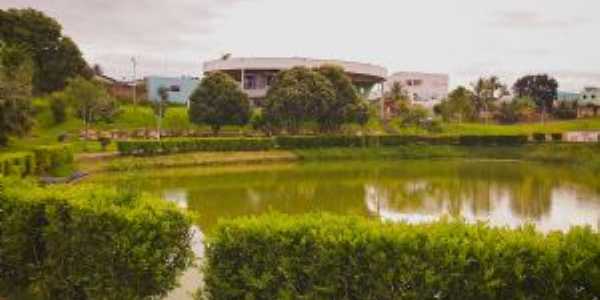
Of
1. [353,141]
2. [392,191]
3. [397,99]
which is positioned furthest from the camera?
[397,99]

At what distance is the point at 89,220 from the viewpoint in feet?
30.9

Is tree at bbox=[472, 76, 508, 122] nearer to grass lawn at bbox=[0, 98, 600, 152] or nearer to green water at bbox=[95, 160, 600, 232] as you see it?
grass lawn at bbox=[0, 98, 600, 152]

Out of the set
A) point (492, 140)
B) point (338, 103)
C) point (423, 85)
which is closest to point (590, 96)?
point (423, 85)

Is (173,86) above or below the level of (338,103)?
above

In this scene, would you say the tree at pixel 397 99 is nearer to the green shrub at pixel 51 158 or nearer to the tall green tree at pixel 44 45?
the tall green tree at pixel 44 45

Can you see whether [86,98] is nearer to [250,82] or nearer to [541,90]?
[250,82]

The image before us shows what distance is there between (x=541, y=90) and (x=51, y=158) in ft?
333

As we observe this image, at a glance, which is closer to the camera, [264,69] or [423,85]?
[264,69]

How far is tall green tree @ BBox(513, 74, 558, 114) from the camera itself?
117 metres

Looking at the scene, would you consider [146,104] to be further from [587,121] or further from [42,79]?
[587,121]

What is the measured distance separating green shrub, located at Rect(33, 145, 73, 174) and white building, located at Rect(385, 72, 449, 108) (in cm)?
9376

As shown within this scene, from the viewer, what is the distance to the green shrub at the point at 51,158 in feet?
108

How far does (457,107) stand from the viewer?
285 ft

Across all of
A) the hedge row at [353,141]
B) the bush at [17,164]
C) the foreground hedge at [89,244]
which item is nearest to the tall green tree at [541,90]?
the hedge row at [353,141]
